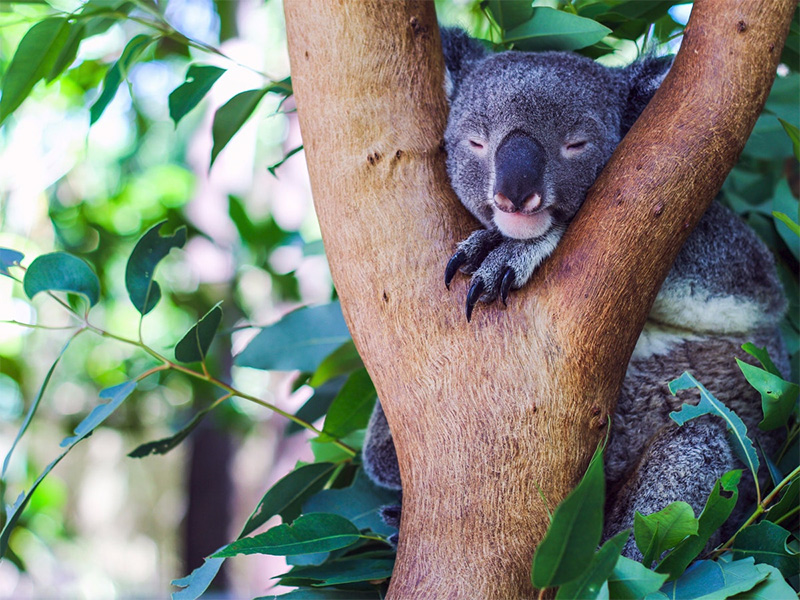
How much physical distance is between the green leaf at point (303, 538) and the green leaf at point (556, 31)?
1015 mm

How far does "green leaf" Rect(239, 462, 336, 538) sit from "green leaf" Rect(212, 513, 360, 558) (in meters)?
0.33

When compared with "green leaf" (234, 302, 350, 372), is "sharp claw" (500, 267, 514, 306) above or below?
above

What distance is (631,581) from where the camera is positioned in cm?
91

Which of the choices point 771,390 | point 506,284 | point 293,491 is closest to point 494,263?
point 506,284

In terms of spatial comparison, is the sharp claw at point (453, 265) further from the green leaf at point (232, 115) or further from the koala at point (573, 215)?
the green leaf at point (232, 115)

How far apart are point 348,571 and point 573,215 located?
2.57ft

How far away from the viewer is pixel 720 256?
1.50 metres

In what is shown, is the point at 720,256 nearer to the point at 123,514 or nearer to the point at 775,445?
the point at 775,445

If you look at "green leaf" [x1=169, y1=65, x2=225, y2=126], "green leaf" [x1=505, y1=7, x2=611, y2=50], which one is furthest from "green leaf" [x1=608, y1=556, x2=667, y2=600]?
"green leaf" [x1=169, y1=65, x2=225, y2=126]

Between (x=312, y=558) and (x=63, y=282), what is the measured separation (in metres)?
0.70

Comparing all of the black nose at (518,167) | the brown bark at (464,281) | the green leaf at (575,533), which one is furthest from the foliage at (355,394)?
the black nose at (518,167)

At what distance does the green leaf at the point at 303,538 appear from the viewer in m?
1.10

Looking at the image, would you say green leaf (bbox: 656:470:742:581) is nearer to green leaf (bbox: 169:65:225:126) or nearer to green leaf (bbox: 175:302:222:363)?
green leaf (bbox: 175:302:222:363)

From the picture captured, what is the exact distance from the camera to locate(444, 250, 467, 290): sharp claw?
1174 millimetres
